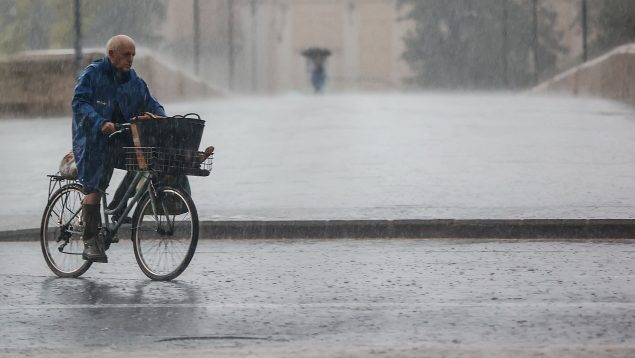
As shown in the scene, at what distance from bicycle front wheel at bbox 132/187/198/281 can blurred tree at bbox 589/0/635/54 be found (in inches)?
1527

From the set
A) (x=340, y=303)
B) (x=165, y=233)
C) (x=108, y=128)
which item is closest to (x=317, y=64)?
(x=165, y=233)

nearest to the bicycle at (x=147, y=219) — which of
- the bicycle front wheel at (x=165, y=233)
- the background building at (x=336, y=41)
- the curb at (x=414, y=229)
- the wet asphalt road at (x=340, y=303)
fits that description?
the bicycle front wheel at (x=165, y=233)

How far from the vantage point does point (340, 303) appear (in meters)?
8.92

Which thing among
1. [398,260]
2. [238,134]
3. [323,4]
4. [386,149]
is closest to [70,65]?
[238,134]

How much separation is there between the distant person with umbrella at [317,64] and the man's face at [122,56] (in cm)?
5339

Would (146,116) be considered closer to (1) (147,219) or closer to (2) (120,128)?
(2) (120,128)

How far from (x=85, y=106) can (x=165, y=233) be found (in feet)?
3.34

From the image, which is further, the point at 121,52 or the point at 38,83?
the point at 38,83

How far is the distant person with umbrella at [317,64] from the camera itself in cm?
6388

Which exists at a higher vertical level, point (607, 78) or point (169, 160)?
point (607, 78)

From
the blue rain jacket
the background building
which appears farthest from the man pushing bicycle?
the background building

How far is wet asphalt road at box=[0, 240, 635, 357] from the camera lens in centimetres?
747

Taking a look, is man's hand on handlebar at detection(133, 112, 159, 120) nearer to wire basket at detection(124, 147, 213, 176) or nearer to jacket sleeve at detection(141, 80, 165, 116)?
wire basket at detection(124, 147, 213, 176)

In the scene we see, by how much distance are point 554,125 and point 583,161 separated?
5.85m
